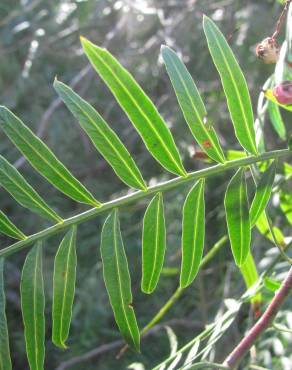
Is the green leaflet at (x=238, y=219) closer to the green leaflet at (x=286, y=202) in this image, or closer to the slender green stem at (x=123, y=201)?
the slender green stem at (x=123, y=201)

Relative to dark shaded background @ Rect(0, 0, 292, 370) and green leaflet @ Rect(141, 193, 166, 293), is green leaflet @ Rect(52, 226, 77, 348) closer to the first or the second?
green leaflet @ Rect(141, 193, 166, 293)

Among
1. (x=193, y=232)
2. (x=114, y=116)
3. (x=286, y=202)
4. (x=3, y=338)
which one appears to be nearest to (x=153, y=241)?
(x=193, y=232)

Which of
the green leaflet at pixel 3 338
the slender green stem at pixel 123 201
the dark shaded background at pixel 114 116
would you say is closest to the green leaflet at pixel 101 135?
the slender green stem at pixel 123 201

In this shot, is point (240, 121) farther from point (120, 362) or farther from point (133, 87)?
point (120, 362)

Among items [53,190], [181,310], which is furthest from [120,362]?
[53,190]

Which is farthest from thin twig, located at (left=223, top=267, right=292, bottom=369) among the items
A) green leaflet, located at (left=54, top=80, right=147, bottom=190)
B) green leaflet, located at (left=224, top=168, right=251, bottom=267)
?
green leaflet, located at (left=54, top=80, right=147, bottom=190)
